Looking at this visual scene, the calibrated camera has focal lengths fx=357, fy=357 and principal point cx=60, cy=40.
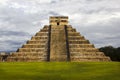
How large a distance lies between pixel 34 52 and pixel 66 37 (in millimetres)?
7243

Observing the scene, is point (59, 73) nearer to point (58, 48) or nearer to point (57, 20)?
point (58, 48)

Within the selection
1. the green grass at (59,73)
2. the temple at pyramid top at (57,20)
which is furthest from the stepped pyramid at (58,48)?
the green grass at (59,73)

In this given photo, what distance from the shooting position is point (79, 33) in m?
69.9

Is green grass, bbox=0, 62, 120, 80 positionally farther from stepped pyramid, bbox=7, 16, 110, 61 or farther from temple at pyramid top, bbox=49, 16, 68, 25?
temple at pyramid top, bbox=49, 16, 68, 25

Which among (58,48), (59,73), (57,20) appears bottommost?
(59,73)

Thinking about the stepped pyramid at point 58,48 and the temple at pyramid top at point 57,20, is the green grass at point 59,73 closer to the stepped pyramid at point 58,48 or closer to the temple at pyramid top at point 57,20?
the stepped pyramid at point 58,48

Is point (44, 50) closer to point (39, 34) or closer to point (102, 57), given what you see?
point (39, 34)

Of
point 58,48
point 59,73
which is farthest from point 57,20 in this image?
point 59,73

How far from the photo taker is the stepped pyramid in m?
64.8

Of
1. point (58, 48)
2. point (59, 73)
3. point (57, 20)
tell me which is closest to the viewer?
point (59, 73)

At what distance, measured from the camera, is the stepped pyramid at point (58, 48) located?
64750mm

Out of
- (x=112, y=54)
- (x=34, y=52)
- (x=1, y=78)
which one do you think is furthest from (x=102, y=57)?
(x=1, y=78)

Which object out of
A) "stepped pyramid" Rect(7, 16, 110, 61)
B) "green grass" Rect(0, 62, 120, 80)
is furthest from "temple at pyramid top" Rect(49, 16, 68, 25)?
"green grass" Rect(0, 62, 120, 80)

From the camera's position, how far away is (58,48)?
65.8 meters
